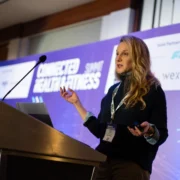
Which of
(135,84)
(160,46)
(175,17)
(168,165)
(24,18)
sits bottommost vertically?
(168,165)

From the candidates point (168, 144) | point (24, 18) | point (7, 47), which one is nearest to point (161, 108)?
point (168, 144)

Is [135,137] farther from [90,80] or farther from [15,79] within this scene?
[15,79]

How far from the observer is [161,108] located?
1387mm

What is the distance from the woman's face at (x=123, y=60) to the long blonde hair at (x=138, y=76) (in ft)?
0.06

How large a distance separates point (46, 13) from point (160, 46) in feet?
7.43

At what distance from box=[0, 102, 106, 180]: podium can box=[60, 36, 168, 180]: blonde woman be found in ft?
0.93

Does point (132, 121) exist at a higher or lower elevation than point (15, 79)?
lower

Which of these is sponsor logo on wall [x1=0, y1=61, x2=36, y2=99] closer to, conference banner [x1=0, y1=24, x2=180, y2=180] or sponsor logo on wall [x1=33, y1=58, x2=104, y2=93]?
conference banner [x1=0, y1=24, x2=180, y2=180]

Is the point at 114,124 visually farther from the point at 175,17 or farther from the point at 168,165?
the point at 175,17

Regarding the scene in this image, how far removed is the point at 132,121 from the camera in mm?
1377

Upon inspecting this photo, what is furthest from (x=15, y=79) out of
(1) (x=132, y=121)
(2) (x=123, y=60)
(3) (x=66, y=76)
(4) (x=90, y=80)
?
(1) (x=132, y=121)

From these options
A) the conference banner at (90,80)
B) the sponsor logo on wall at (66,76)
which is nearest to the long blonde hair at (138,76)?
the conference banner at (90,80)

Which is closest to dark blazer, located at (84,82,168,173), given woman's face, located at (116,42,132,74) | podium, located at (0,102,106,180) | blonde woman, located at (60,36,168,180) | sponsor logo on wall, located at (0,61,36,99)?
blonde woman, located at (60,36,168,180)

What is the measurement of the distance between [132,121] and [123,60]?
0.27 meters
